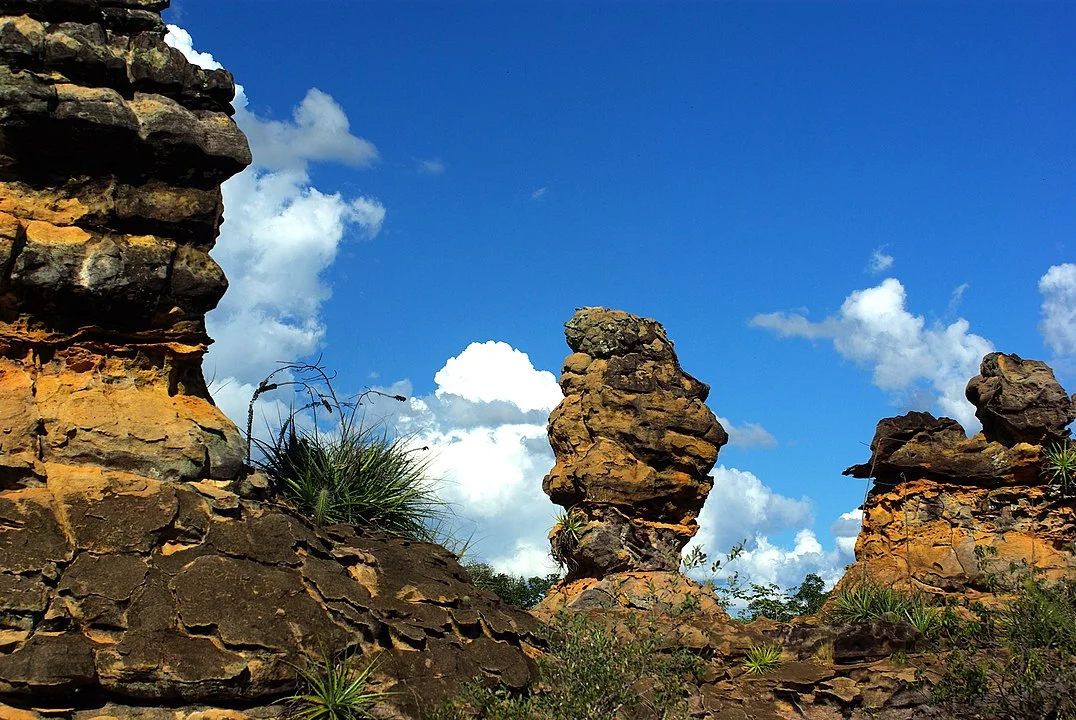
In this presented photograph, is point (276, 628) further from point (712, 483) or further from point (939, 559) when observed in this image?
point (939, 559)

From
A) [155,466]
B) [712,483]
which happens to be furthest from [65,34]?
[712,483]

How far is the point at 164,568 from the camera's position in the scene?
11891 millimetres

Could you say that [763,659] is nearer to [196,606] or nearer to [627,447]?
[627,447]

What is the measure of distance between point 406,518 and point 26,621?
23.6ft

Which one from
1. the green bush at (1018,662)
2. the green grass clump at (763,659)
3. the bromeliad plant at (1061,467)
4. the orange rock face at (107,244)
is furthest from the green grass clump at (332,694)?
the bromeliad plant at (1061,467)

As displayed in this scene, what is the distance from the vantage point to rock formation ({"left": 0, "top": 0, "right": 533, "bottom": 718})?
1109 centimetres

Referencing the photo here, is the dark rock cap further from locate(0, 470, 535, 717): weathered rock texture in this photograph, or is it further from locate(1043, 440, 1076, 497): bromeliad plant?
locate(0, 470, 535, 717): weathered rock texture

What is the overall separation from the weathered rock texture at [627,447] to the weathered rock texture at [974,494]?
10.2 ft

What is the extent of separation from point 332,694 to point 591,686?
303 centimetres

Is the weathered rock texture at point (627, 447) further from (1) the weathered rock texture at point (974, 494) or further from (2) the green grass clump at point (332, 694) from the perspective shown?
(2) the green grass clump at point (332, 694)

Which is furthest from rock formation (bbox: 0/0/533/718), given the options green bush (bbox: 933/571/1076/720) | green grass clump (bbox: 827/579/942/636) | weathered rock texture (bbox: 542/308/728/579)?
green bush (bbox: 933/571/1076/720)

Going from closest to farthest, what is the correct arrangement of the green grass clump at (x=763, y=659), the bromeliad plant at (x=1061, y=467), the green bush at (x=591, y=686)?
1. the green bush at (x=591, y=686)
2. the green grass clump at (x=763, y=659)
3. the bromeliad plant at (x=1061, y=467)

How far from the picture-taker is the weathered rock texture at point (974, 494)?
18750mm

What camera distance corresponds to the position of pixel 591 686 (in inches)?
500
